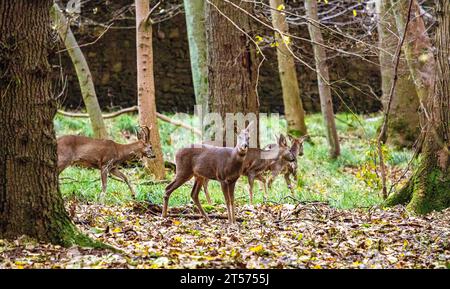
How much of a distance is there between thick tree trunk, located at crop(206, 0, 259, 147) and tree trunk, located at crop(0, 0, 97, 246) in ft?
14.7

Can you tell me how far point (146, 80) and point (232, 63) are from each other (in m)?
2.05

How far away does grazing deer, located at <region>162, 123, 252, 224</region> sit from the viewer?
8.83 meters

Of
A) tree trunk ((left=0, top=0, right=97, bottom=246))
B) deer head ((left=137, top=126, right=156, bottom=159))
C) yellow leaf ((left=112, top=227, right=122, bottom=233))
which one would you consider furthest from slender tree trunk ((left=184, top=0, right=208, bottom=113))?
tree trunk ((left=0, top=0, right=97, bottom=246))

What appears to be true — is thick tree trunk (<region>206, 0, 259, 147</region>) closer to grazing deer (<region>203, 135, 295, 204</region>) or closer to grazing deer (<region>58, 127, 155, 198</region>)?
grazing deer (<region>203, 135, 295, 204</region>)

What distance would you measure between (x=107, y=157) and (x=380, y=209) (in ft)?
14.2

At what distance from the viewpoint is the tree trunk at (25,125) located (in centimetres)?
688

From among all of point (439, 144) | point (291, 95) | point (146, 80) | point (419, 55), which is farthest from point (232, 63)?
point (291, 95)

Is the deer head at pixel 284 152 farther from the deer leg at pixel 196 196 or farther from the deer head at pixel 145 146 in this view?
the deer leg at pixel 196 196

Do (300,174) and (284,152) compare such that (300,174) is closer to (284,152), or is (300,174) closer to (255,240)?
(284,152)

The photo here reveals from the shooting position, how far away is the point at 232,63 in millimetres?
11148

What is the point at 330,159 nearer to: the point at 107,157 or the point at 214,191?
the point at 214,191

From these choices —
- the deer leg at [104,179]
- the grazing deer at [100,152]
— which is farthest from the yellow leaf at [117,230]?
the grazing deer at [100,152]
